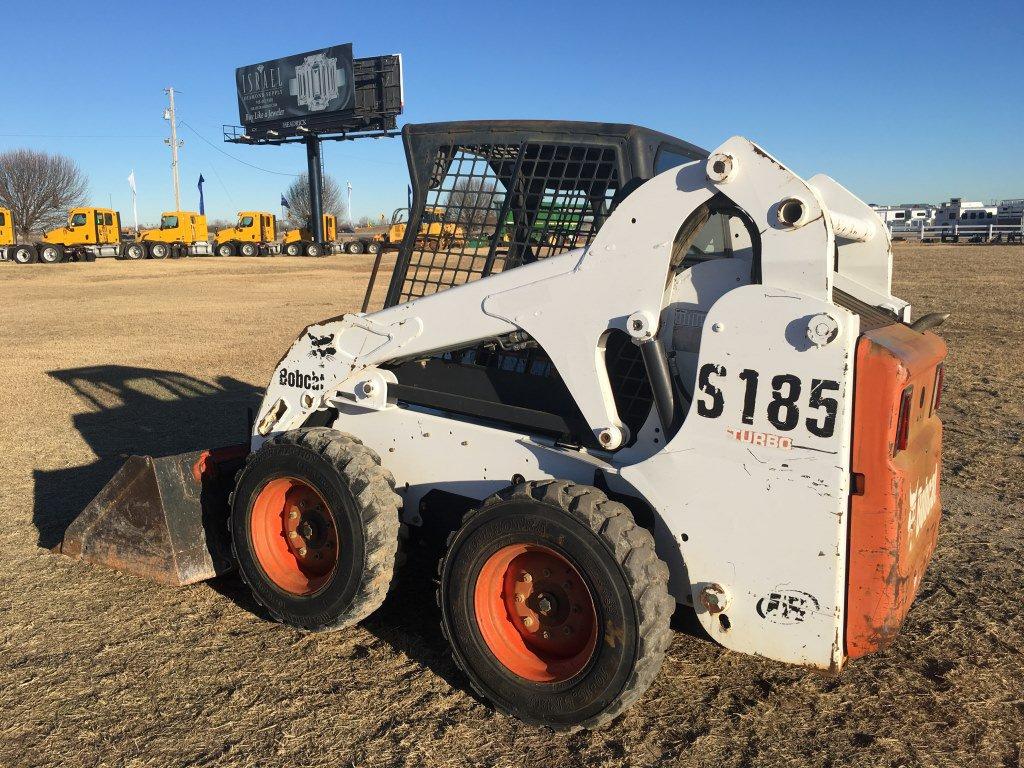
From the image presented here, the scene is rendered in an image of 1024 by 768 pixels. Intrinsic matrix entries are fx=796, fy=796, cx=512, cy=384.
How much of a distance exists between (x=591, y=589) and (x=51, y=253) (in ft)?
144

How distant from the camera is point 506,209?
366 cm

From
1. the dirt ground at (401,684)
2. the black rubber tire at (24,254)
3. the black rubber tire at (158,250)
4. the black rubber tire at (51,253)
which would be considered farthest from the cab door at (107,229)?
the dirt ground at (401,684)

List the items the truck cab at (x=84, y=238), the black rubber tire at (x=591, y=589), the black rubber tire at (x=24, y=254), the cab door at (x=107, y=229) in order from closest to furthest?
the black rubber tire at (x=591, y=589), the black rubber tire at (x=24, y=254), the truck cab at (x=84, y=238), the cab door at (x=107, y=229)

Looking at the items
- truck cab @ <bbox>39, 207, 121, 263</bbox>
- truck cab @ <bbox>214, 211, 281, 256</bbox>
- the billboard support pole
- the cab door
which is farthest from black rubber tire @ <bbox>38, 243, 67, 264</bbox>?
the billboard support pole

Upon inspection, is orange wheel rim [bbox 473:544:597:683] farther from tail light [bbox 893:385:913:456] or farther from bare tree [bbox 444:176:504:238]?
bare tree [bbox 444:176:504:238]

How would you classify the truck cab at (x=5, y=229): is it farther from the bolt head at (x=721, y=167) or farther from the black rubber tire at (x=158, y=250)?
the bolt head at (x=721, y=167)

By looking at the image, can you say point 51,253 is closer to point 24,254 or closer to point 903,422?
point 24,254

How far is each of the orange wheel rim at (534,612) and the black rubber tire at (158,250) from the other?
45.7 meters

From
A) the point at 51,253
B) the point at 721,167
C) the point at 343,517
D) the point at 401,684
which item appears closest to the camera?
the point at 721,167

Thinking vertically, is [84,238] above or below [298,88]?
below

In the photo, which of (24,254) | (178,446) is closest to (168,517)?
(178,446)

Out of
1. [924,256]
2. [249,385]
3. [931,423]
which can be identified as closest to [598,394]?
[931,423]

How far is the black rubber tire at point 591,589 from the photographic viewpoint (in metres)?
2.77

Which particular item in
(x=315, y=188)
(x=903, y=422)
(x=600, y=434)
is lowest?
(x=600, y=434)
